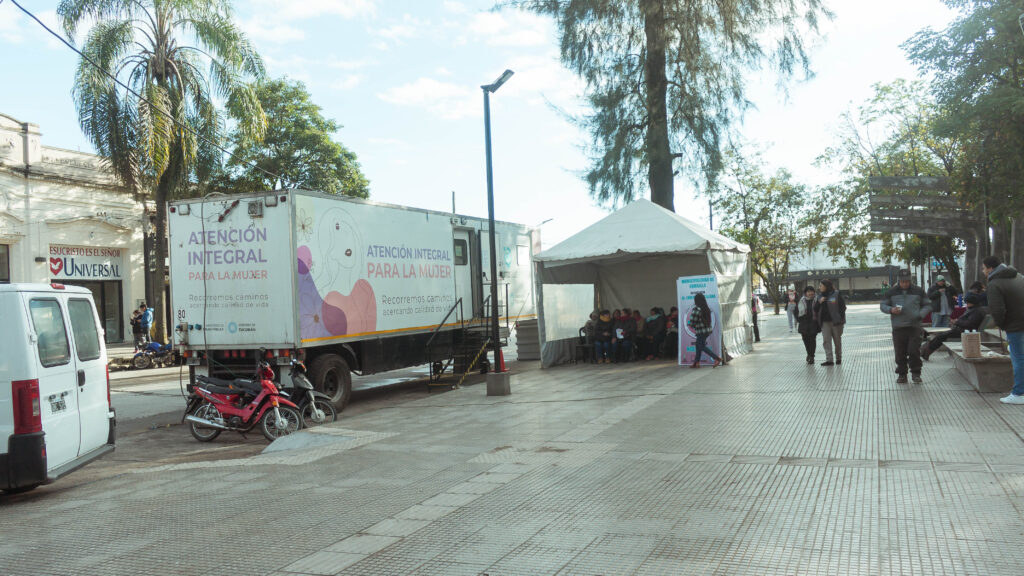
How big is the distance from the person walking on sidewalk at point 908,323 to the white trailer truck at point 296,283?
791 cm

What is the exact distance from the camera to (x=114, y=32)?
819 inches

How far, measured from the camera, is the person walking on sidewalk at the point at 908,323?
1100 centimetres

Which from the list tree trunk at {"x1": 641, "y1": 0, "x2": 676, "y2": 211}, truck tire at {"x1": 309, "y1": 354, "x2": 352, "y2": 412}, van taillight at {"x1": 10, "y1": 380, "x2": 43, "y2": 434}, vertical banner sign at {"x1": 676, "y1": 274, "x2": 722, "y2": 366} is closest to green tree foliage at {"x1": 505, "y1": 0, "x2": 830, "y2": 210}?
tree trunk at {"x1": 641, "y1": 0, "x2": 676, "y2": 211}

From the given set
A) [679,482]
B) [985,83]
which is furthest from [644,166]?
[679,482]

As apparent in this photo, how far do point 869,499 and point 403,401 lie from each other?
9.14 m

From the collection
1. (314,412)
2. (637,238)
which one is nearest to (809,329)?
(637,238)

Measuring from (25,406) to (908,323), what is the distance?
10841 millimetres

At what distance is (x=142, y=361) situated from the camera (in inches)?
856

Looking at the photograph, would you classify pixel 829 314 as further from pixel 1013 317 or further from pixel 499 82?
pixel 499 82

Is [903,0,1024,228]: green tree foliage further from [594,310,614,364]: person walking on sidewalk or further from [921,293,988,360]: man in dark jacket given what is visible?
[594,310,614,364]: person walking on sidewalk

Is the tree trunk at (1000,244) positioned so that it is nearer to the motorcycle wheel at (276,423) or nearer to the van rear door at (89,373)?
the motorcycle wheel at (276,423)

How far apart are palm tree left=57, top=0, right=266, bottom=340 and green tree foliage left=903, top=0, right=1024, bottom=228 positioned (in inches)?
689

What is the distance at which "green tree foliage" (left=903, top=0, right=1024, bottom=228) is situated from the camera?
13062 mm

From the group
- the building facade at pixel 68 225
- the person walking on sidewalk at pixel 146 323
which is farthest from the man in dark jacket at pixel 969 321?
the building facade at pixel 68 225
